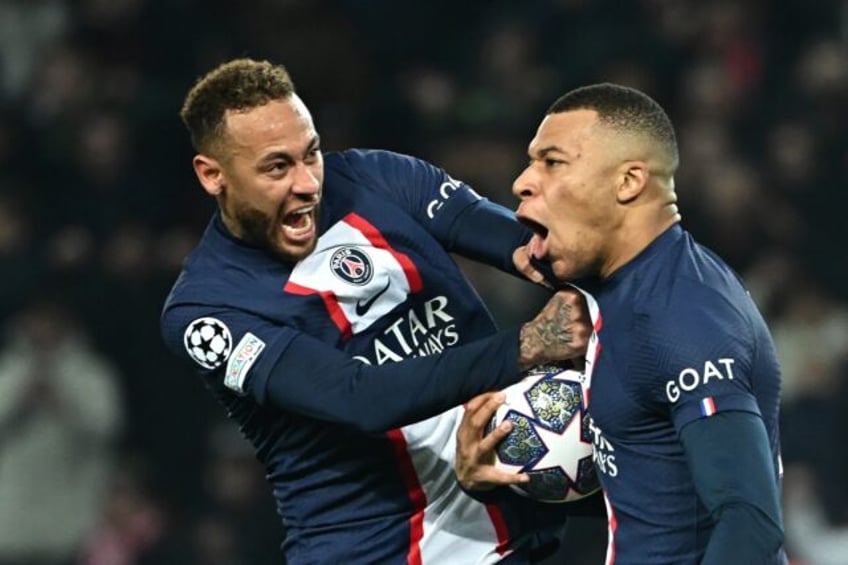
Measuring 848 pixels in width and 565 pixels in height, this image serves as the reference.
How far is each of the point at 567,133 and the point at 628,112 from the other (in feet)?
0.44

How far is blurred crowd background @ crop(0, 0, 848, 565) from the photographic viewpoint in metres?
7.49

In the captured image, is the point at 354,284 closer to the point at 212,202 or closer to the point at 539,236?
the point at 539,236

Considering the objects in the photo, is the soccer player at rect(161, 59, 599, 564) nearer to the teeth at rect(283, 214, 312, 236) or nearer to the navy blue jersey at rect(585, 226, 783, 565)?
the teeth at rect(283, 214, 312, 236)

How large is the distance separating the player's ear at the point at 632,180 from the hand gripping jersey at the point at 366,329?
2.39 ft

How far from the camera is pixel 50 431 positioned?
750 centimetres

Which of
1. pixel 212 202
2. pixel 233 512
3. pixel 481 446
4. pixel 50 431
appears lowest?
pixel 233 512

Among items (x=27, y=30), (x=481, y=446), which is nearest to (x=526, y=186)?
(x=481, y=446)

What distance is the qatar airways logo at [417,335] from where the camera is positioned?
4.14 m

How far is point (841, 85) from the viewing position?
8508mm

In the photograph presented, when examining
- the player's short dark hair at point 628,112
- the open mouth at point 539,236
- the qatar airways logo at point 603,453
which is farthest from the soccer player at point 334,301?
the player's short dark hair at point 628,112

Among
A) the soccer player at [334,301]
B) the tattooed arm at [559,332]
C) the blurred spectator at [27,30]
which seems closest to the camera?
the tattooed arm at [559,332]

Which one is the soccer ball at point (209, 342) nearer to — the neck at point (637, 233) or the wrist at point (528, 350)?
the wrist at point (528, 350)

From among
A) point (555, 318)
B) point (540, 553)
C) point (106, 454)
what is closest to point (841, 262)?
point (106, 454)

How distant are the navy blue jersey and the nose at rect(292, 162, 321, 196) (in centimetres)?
89
